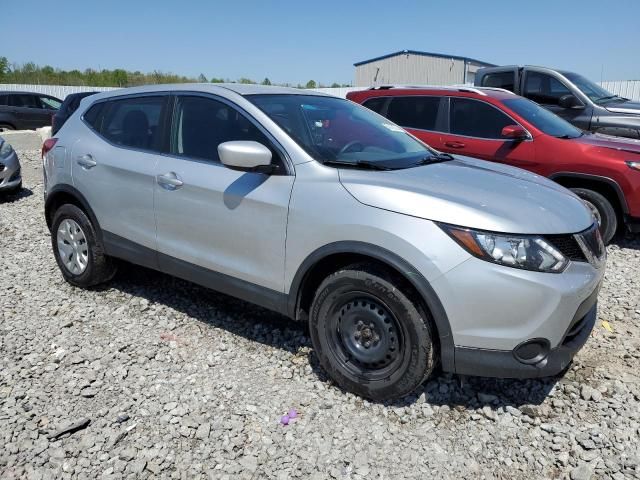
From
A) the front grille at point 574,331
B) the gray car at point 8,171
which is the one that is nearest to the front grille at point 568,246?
the front grille at point 574,331

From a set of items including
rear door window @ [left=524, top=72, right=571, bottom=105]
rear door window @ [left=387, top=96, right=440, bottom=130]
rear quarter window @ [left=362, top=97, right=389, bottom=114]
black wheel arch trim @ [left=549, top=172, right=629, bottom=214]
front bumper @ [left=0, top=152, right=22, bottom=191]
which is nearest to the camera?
black wheel arch trim @ [left=549, top=172, right=629, bottom=214]

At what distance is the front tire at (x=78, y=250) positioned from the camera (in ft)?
13.8

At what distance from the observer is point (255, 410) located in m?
2.88

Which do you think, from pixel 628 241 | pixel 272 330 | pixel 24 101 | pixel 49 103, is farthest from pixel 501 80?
pixel 24 101

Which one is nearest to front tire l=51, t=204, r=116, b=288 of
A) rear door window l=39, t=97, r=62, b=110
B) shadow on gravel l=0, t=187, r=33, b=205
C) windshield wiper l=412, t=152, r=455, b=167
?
windshield wiper l=412, t=152, r=455, b=167

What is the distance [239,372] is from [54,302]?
1.99 metres

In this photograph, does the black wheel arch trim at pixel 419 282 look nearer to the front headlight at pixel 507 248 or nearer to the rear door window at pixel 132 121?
the front headlight at pixel 507 248

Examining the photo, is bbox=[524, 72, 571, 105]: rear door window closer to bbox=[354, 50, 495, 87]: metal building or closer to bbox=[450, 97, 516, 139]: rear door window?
bbox=[450, 97, 516, 139]: rear door window

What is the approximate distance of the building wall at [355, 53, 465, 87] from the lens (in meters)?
28.9

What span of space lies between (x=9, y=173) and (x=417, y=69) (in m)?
26.9

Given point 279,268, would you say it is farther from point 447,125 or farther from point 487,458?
point 447,125

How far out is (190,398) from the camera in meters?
2.98

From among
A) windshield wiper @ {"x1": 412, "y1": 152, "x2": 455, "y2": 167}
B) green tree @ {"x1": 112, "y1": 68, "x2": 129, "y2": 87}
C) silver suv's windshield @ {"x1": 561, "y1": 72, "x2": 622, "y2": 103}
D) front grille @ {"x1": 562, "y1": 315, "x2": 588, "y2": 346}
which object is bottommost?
front grille @ {"x1": 562, "y1": 315, "x2": 588, "y2": 346}

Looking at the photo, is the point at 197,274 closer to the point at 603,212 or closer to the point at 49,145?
the point at 49,145
